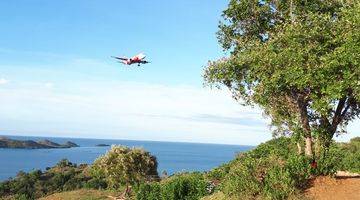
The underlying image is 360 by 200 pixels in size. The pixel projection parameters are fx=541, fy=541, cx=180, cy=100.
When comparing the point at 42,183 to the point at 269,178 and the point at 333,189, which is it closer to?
the point at 269,178

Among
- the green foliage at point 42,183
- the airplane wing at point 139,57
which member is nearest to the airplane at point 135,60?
the airplane wing at point 139,57

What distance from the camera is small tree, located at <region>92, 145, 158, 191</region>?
41.5 meters

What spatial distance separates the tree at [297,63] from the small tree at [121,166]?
1781 centimetres

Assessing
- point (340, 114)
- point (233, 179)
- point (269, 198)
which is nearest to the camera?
point (269, 198)

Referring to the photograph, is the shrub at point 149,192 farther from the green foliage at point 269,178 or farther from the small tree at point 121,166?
the small tree at point 121,166

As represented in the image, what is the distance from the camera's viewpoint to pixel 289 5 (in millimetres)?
24375

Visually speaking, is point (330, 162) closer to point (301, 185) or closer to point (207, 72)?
point (301, 185)

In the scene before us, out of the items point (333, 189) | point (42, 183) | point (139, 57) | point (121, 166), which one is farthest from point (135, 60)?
point (42, 183)

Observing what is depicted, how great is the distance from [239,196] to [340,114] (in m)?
6.56

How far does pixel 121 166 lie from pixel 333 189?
2393 cm

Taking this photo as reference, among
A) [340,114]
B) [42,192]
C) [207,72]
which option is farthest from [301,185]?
[42,192]

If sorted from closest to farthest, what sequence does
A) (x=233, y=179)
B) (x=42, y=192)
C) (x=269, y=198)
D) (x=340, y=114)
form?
(x=269, y=198)
(x=233, y=179)
(x=340, y=114)
(x=42, y=192)

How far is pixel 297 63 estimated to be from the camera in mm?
20531

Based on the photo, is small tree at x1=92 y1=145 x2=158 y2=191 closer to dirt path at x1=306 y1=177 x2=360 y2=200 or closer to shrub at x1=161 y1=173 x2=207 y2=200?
shrub at x1=161 y1=173 x2=207 y2=200
